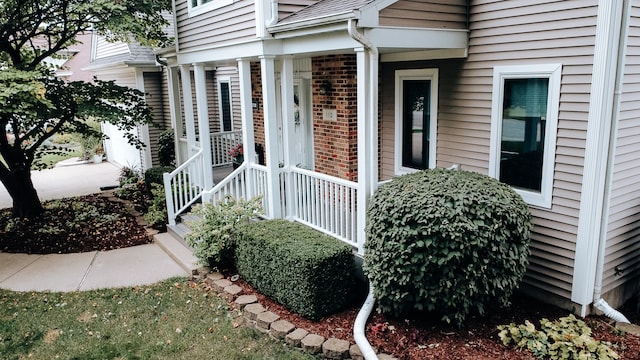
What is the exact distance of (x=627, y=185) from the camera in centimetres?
538

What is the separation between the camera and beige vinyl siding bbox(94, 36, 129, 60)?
14.8 meters

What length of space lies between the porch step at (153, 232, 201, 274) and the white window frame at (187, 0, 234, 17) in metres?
4.26

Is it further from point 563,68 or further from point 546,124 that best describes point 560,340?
point 563,68

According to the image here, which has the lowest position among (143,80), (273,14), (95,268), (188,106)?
(95,268)

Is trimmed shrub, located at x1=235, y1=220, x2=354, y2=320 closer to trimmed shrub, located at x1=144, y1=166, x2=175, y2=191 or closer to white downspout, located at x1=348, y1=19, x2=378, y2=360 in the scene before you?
white downspout, located at x1=348, y1=19, x2=378, y2=360

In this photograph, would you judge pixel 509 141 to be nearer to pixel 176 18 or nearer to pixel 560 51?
pixel 560 51

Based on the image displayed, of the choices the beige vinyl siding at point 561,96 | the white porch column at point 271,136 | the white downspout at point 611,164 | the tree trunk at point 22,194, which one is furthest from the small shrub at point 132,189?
the white downspout at point 611,164

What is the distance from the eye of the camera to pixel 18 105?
26.0 ft

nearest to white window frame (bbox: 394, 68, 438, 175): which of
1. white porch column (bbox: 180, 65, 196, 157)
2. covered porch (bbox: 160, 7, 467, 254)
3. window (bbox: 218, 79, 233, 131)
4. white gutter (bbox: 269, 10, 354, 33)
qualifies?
covered porch (bbox: 160, 7, 467, 254)

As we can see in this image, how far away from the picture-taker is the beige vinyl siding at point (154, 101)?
47.0 ft

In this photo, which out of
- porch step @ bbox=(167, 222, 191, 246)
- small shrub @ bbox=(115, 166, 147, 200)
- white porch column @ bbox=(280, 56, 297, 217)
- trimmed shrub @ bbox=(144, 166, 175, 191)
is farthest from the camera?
small shrub @ bbox=(115, 166, 147, 200)

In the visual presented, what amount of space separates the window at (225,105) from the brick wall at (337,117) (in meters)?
5.20

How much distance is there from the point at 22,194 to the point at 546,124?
34.1 feet

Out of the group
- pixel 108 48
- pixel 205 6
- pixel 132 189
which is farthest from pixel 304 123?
pixel 108 48
